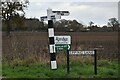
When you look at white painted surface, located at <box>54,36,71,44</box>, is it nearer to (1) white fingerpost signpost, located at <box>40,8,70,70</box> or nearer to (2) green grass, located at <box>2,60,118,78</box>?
(1) white fingerpost signpost, located at <box>40,8,70,70</box>

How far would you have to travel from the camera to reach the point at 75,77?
8.88 metres

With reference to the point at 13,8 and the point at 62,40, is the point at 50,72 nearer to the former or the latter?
the point at 62,40

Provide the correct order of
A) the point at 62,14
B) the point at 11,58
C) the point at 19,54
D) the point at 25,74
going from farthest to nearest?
the point at 19,54, the point at 11,58, the point at 62,14, the point at 25,74

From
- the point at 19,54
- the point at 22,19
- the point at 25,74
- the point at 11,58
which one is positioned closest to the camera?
the point at 25,74

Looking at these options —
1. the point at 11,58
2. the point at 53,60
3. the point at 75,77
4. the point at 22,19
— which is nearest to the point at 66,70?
the point at 53,60

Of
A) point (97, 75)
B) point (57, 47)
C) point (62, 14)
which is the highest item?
point (62, 14)

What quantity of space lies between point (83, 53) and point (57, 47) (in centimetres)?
84

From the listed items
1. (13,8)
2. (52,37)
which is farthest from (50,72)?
(13,8)

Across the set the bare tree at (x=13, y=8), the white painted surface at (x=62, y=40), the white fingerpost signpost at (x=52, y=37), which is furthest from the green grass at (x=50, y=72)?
the bare tree at (x=13, y=8)

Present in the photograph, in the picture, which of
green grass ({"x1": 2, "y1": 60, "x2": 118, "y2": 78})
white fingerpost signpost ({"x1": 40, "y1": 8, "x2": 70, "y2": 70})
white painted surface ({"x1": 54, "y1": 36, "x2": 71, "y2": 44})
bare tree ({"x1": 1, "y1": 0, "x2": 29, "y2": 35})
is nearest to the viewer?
green grass ({"x1": 2, "y1": 60, "x2": 118, "y2": 78})

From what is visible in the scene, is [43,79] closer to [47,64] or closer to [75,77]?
[75,77]

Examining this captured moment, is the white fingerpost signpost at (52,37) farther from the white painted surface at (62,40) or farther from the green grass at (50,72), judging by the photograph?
the green grass at (50,72)

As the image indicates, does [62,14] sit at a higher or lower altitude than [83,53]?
higher

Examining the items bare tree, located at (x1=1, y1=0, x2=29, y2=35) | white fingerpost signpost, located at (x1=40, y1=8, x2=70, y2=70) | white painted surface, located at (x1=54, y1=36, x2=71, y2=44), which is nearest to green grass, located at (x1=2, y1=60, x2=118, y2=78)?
white fingerpost signpost, located at (x1=40, y1=8, x2=70, y2=70)
